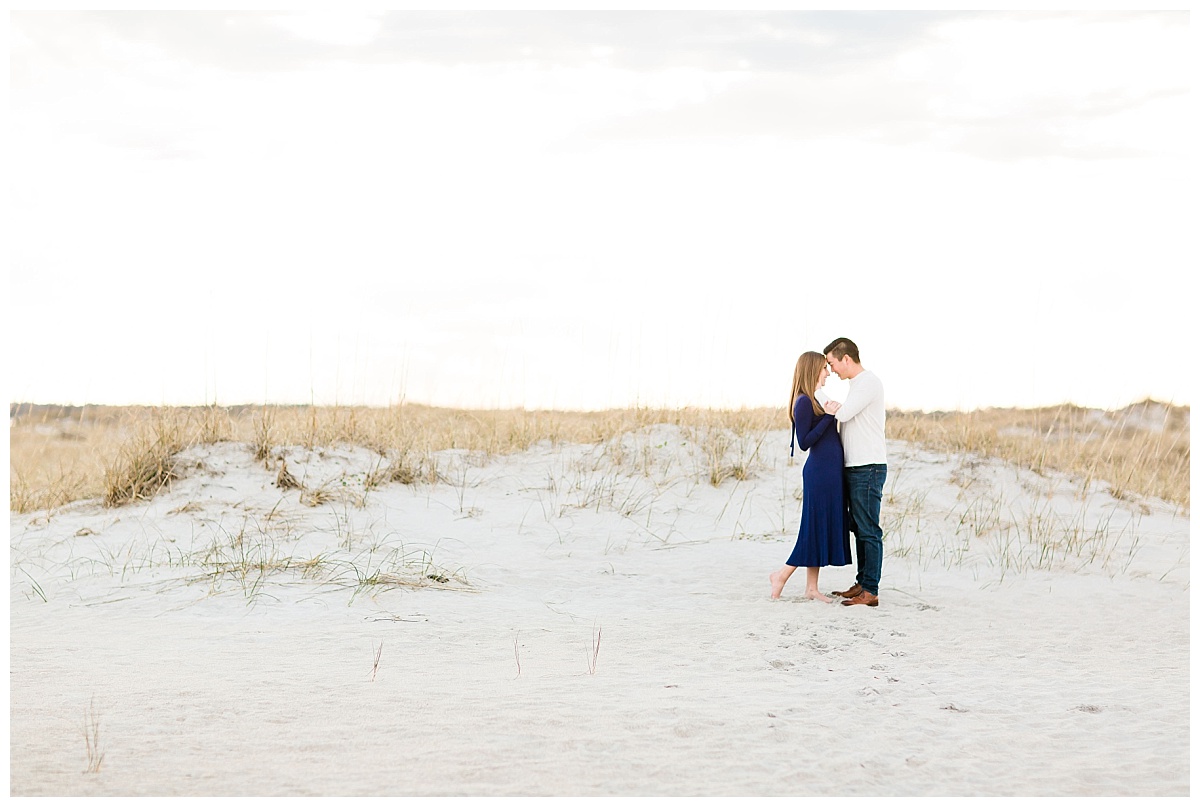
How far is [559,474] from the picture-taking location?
481 inches

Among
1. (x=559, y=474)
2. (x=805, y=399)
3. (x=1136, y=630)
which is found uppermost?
(x=805, y=399)

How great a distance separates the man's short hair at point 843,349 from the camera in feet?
24.4

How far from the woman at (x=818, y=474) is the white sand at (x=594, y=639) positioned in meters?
0.51

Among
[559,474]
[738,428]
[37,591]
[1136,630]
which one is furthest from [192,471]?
[1136,630]

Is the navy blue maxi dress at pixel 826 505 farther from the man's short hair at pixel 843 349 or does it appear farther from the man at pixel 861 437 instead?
the man's short hair at pixel 843 349

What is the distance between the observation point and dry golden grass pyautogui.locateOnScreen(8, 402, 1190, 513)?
11805mm

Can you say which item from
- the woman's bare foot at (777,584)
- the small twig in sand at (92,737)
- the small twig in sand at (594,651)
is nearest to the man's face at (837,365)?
the woman's bare foot at (777,584)

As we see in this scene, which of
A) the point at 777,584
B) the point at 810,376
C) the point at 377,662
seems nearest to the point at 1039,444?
the point at 777,584

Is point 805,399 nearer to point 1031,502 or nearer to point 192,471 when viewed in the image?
point 1031,502

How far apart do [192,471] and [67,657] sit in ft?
18.0

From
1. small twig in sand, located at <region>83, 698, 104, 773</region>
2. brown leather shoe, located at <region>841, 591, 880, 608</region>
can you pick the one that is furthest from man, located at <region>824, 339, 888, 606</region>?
small twig in sand, located at <region>83, 698, 104, 773</region>

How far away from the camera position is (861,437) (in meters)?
7.39

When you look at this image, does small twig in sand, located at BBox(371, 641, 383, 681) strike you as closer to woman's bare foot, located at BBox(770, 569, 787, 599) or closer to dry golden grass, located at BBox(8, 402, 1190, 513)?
woman's bare foot, located at BBox(770, 569, 787, 599)

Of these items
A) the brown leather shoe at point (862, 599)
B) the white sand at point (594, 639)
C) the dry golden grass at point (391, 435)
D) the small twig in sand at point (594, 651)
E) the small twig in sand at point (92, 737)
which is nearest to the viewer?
the small twig in sand at point (92, 737)
